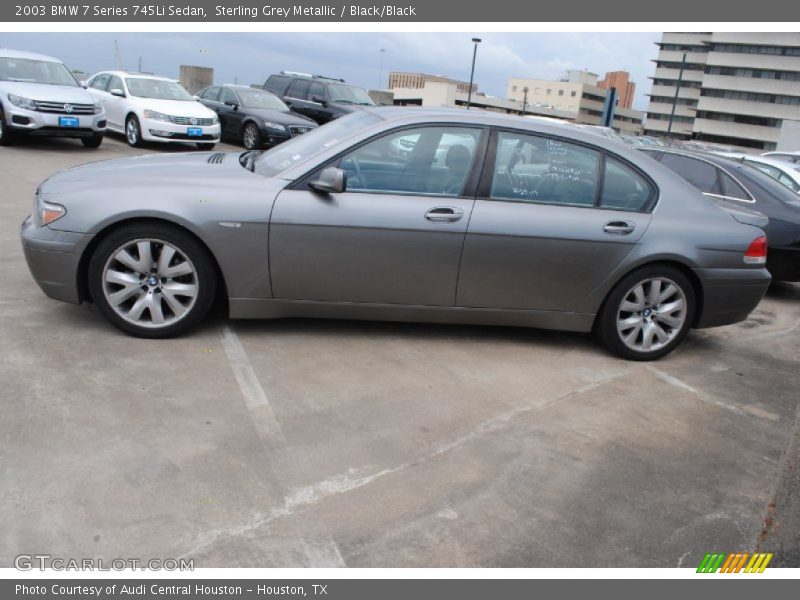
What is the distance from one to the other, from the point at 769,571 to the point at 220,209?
355cm

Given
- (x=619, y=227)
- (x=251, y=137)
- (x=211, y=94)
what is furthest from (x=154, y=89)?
(x=619, y=227)

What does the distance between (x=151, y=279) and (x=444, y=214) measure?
1938 mm

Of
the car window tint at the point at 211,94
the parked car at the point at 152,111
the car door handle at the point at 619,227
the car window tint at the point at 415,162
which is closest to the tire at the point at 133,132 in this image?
the parked car at the point at 152,111

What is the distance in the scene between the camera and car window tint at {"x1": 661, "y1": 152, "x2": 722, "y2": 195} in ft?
28.6

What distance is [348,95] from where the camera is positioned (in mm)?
18797

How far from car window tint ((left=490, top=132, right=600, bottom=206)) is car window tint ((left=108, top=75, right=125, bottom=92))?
1255cm

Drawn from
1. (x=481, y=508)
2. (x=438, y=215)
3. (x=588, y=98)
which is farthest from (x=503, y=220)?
(x=588, y=98)

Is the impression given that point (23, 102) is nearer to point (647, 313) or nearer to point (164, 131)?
point (164, 131)

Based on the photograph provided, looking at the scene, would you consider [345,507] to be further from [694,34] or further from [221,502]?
[694,34]

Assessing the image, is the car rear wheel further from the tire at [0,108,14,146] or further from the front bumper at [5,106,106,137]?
the tire at [0,108,14,146]

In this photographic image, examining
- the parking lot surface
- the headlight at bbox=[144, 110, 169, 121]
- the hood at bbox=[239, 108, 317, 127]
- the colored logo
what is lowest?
the colored logo

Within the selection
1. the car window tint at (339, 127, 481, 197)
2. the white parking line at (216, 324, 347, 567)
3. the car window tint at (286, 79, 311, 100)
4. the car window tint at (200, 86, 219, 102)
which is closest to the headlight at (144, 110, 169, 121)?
the car window tint at (200, 86, 219, 102)

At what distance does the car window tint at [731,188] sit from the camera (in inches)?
333
